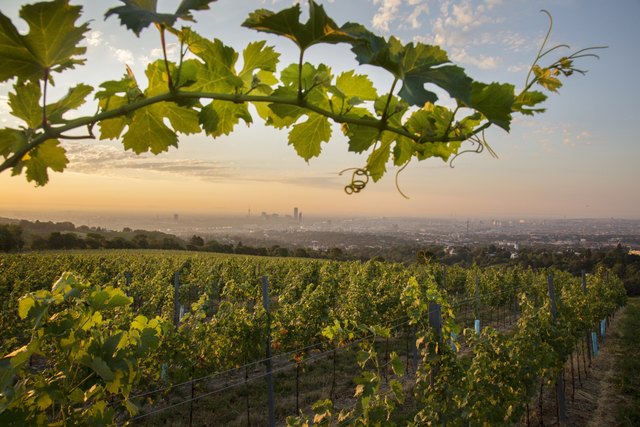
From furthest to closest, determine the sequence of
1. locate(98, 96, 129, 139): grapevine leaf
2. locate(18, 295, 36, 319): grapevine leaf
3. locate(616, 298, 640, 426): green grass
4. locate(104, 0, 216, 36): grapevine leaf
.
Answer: locate(616, 298, 640, 426): green grass, locate(18, 295, 36, 319): grapevine leaf, locate(98, 96, 129, 139): grapevine leaf, locate(104, 0, 216, 36): grapevine leaf

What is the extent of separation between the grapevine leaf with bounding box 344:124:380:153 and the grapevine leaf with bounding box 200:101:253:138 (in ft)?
0.75

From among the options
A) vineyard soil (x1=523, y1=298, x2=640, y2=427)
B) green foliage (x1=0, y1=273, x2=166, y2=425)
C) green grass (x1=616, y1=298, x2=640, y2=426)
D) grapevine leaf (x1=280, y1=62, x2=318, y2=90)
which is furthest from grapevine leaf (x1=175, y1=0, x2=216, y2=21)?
green grass (x1=616, y1=298, x2=640, y2=426)

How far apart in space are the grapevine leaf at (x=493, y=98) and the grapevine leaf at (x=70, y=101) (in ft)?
2.07

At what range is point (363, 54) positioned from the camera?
1.73 ft

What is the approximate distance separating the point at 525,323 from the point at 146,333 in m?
5.22

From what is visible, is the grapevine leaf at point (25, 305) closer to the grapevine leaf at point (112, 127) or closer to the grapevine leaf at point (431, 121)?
the grapevine leaf at point (112, 127)

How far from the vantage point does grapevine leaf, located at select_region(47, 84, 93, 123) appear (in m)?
0.62

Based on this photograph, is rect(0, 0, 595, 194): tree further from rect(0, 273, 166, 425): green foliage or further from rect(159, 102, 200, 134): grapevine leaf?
rect(0, 273, 166, 425): green foliage

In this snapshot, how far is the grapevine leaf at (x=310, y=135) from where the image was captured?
2.77ft

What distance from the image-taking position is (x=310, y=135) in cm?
88

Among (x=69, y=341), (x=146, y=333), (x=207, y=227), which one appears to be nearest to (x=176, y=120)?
(x=69, y=341)

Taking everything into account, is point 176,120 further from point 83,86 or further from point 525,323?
Result: point 525,323

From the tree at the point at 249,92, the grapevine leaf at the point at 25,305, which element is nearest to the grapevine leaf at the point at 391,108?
the tree at the point at 249,92

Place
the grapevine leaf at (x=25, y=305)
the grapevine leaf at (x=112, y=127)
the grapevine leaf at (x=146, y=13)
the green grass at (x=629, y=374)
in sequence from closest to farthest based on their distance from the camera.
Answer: the grapevine leaf at (x=146, y=13)
the grapevine leaf at (x=112, y=127)
the grapevine leaf at (x=25, y=305)
the green grass at (x=629, y=374)
